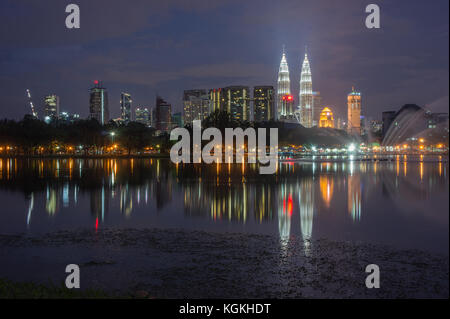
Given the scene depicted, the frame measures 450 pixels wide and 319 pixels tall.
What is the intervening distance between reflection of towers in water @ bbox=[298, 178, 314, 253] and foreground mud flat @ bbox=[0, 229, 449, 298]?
0.96 meters

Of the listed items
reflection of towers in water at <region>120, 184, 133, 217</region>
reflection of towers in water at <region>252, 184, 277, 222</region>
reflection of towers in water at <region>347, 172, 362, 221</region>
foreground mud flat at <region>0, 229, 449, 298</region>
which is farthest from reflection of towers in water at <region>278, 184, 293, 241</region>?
reflection of towers in water at <region>120, 184, 133, 217</region>

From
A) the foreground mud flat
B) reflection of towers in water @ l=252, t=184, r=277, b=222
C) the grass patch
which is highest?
reflection of towers in water @ l=252, t=184, r=277, b=222

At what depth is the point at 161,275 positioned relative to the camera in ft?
40.3

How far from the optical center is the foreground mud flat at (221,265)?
36.4 feet

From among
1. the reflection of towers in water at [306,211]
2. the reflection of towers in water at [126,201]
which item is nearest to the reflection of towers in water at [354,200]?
the reflection of towers in water at [306,211]

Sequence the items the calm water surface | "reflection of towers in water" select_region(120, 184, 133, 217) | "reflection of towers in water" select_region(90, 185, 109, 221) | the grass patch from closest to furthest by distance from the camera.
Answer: the grass patch < the calm water surface < "reflection of towers in water" select_region(90, 185, 109, 221) < "reflection of towers in water" select_region(120, 184, 133, 217)

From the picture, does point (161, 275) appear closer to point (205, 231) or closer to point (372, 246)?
point (205, 231)

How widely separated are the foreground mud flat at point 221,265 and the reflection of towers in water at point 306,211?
0.96 metres

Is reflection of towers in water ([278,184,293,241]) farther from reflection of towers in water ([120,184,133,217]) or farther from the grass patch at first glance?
the grass patch

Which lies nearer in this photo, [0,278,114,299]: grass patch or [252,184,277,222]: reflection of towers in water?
[0,278,114,299]: grass patch

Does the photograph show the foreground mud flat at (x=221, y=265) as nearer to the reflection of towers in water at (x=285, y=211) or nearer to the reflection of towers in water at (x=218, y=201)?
the reflection of towers in water at (x=285, y=211)

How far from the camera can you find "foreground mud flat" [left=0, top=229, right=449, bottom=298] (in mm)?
11086
